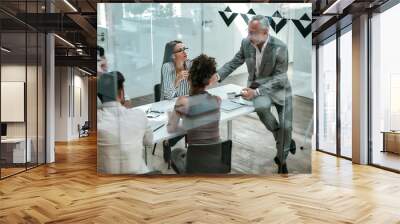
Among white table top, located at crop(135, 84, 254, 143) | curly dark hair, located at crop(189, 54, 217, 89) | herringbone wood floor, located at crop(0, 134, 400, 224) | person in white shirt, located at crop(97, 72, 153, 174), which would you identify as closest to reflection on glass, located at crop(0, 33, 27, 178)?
herringbone wood floor, located at crop(0, 134, 400, 224)

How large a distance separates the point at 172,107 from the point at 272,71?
1916 millimetres

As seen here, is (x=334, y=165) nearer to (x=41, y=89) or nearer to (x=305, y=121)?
(x=305, y=121)

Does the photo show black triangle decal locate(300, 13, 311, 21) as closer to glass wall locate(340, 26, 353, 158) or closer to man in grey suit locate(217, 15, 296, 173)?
man in grey suit locate(217, 15, 296, 173)

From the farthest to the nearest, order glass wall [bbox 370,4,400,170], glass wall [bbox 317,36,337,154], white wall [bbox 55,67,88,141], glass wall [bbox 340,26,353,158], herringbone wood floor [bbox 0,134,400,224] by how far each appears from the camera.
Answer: white wall [bbox 55,67,88,141] → glass wall [bbox 317,36,337,154] → glass wall [bbox 340,26,353,158] → glass wall [bbox 370,4,400,170] → herringbone wood floor [bbox 0,134,400,224]

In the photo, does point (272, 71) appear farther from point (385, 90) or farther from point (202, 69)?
point (385, 90)

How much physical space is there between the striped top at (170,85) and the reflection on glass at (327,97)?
5.41m

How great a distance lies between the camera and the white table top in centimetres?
677

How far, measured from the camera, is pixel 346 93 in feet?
31.4

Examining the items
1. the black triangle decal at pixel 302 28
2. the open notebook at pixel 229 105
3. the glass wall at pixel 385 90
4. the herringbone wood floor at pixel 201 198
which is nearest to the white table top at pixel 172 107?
the open notebook at pixel 229 105

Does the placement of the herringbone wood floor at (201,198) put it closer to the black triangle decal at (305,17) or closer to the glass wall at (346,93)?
the glass wall at (346,93)

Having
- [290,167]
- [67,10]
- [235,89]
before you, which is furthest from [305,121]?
[67,10]

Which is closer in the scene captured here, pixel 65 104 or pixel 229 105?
pixel 229 105

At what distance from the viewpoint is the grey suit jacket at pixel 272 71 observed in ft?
22.3

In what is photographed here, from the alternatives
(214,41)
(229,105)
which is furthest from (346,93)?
(214,41)
